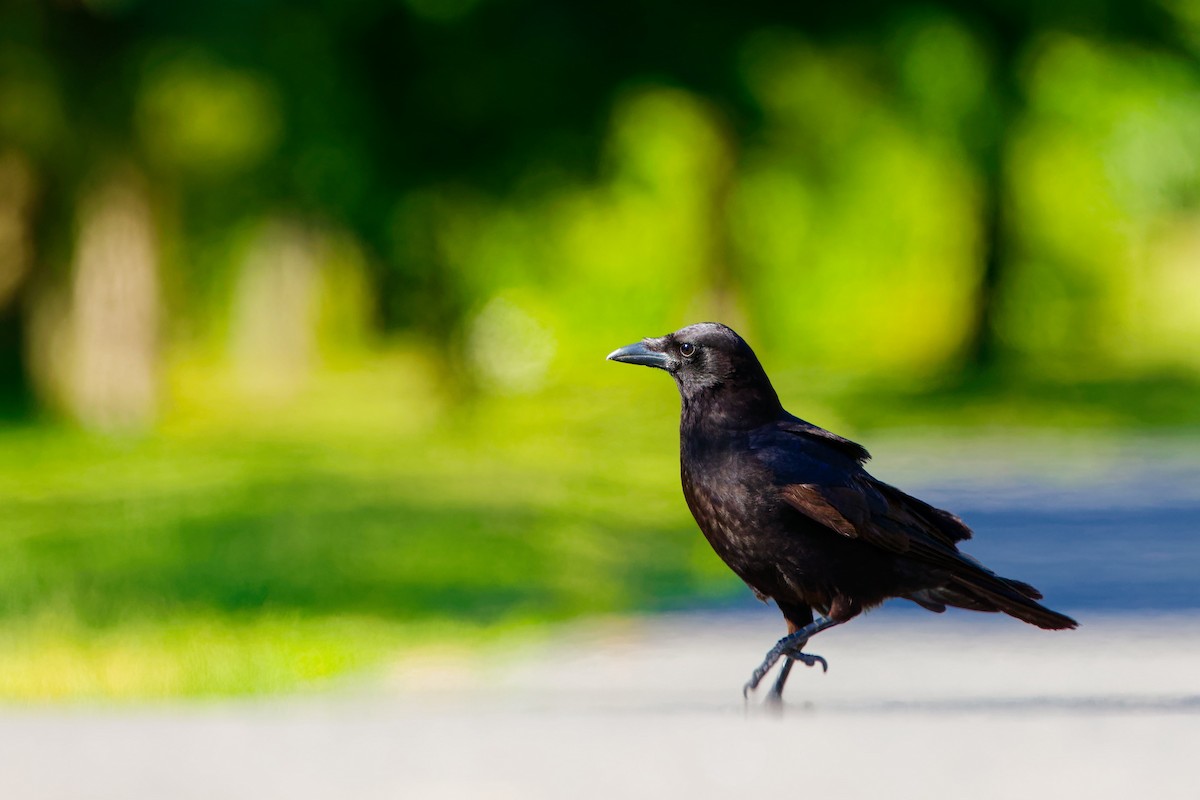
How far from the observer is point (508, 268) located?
64.1ft

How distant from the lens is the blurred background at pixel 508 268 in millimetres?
11453

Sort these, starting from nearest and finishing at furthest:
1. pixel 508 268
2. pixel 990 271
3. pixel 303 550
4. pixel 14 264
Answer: pixel 303 550 < pixel 508 268 < pixel 990 271 < pixel 14 264

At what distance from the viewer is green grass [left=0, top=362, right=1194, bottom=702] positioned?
29.5ft

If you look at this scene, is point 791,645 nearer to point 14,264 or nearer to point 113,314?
point 113,314

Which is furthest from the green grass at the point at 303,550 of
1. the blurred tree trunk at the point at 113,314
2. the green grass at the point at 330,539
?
the blurred tree trunk at the point at 113,314

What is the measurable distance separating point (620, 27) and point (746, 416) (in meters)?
10.7

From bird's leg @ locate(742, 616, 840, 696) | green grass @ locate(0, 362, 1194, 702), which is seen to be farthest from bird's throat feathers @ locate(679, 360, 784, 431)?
green grass @ locate(0, 362, 1194, 702)

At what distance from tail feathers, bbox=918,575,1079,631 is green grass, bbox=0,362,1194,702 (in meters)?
3.38

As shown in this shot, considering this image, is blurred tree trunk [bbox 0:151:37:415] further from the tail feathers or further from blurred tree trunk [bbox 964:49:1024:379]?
the tail feathers

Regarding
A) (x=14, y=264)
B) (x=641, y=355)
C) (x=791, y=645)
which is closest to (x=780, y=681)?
(x=791, y=645)

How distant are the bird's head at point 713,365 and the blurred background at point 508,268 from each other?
329cm

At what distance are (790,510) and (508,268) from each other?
579 inches

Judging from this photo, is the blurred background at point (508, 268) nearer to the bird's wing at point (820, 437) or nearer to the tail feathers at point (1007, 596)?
the bird's wing at point (820, 437)

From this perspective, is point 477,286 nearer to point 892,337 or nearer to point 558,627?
point 558,627
